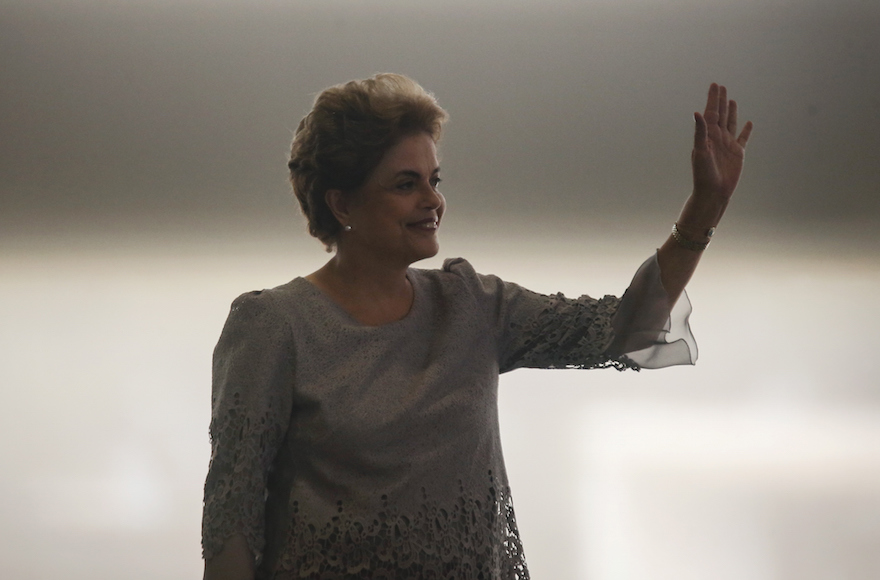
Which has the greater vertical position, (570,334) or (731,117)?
(731,117)

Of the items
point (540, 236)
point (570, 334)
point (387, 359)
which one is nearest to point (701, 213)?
point (570, 334)

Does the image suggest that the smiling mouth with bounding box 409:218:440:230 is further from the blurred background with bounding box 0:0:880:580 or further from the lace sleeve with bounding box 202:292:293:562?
the blurred background with bounding box 0:0:880:580

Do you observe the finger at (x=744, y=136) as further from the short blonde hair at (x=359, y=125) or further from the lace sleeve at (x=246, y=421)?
the lace sleeve at (x=246, y=421)

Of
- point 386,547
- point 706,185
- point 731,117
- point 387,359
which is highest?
point 731,117

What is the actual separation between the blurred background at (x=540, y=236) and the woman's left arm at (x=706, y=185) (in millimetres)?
1165

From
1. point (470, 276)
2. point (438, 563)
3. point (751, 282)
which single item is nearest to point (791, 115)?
point (751, 282)

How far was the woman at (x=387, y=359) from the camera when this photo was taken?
50.6 inches

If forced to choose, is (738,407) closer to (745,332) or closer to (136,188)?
(745,332)

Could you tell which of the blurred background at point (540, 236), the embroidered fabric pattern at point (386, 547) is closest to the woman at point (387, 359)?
the embroidered fabric pattern at point (386, 547)

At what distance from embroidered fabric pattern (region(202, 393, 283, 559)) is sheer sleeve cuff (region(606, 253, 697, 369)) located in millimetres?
563

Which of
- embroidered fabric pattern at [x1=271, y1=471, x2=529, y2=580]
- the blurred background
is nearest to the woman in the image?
embroidered fabric pattern at [x1=271, y1=471, x2=529, y2=580]

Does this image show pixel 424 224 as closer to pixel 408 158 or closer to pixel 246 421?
pixel 408 158

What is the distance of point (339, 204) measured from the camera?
1.47 m

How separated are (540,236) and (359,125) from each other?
3.94ft
